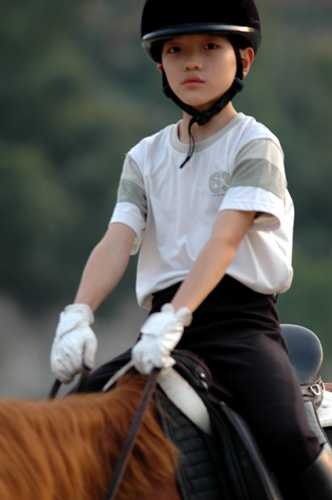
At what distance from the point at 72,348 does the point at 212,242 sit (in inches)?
16.3

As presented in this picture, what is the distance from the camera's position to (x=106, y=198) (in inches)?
334

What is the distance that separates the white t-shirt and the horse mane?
442 mm

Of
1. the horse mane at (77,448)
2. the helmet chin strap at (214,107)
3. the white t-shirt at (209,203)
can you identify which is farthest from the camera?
the helmet chin strap at (214,107)

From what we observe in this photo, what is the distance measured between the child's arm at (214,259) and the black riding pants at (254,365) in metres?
0.12

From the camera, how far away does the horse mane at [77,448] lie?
1654mm

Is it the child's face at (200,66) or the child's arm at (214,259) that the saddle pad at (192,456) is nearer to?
the child's arm at (214,259)

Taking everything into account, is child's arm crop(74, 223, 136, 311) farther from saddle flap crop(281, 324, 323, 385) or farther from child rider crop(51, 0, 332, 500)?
saddle flap crop(281, 324, 323, 385)

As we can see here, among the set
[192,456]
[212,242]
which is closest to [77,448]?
[192,456]

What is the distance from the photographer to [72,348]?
1980 mm

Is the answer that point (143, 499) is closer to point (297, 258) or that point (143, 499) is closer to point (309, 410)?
point (309, 410)

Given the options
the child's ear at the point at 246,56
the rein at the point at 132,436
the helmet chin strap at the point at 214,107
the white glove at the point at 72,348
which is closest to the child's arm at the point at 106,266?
the white glove at the point at 72,348

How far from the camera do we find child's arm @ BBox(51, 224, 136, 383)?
199cm

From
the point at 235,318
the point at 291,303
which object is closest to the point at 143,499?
the point at 235,318

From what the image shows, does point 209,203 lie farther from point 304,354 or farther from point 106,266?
point 304,354
